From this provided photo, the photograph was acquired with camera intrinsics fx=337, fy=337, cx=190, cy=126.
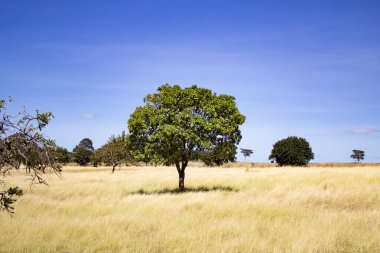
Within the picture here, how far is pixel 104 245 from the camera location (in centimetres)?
991

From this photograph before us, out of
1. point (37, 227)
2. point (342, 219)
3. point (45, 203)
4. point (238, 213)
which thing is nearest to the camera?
point (37, 227)

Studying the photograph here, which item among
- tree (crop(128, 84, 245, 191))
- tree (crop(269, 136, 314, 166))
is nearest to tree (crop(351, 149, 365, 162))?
tree (crop(269, 136, 314, 166))

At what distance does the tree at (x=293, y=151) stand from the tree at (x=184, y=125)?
5430cm

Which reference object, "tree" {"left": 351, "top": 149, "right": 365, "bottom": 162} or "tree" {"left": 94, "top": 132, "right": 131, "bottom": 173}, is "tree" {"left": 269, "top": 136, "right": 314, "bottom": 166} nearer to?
"tree" {"left": 94, "top": 132, "right": 131, "bottom": 173}

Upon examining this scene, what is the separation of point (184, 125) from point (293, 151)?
187 ft

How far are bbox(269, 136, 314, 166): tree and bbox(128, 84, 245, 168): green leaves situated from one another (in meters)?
54.3

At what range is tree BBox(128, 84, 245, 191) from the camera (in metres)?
22.8

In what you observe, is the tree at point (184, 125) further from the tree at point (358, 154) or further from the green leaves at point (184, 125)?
the tree at point (358, 154)

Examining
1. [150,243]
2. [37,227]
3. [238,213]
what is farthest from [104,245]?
[238,213]

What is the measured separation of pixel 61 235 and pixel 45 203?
8901mm

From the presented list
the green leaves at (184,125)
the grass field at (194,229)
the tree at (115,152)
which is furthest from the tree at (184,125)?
the tree at (115,152)

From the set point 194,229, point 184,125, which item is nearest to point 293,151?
point 184,125

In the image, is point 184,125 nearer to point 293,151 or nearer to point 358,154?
point 293,151

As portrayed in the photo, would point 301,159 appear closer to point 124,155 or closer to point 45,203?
point 124,155
